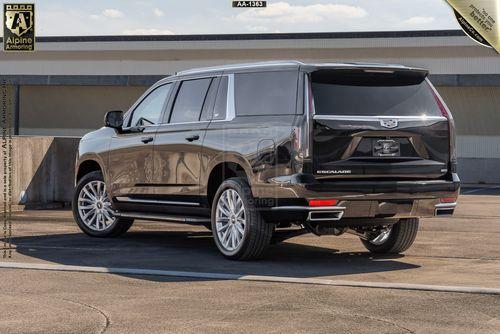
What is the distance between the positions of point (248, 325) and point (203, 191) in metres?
4.06

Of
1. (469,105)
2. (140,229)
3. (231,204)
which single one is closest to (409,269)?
(231,204)

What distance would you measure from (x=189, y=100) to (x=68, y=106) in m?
37.1

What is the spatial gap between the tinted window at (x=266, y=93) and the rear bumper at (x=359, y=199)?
0.83 m

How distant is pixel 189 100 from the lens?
11.1 m

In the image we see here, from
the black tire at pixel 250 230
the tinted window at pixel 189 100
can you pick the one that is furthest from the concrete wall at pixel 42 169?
the black tire at pixel 250 230

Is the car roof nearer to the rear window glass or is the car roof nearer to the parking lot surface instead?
the rear window glass

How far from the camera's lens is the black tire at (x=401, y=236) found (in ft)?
35.3

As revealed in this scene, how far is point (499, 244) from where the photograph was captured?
11.9 m

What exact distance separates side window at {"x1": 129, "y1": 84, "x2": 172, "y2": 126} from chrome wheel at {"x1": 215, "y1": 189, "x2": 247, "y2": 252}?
1.78 m

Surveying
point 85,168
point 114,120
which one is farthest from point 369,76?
point 85,168

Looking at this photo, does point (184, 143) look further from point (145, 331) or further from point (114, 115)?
point (145, 331)

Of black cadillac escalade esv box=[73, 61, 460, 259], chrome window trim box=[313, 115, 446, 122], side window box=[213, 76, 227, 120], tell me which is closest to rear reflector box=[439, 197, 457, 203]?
black cadillac escalade esv box=[73, 61, 460, 259]

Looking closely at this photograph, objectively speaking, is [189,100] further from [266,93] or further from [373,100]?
[373,100]

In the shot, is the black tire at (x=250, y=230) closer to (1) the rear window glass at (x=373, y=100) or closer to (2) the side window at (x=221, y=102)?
(2) the side window at (x=221, y=102)
